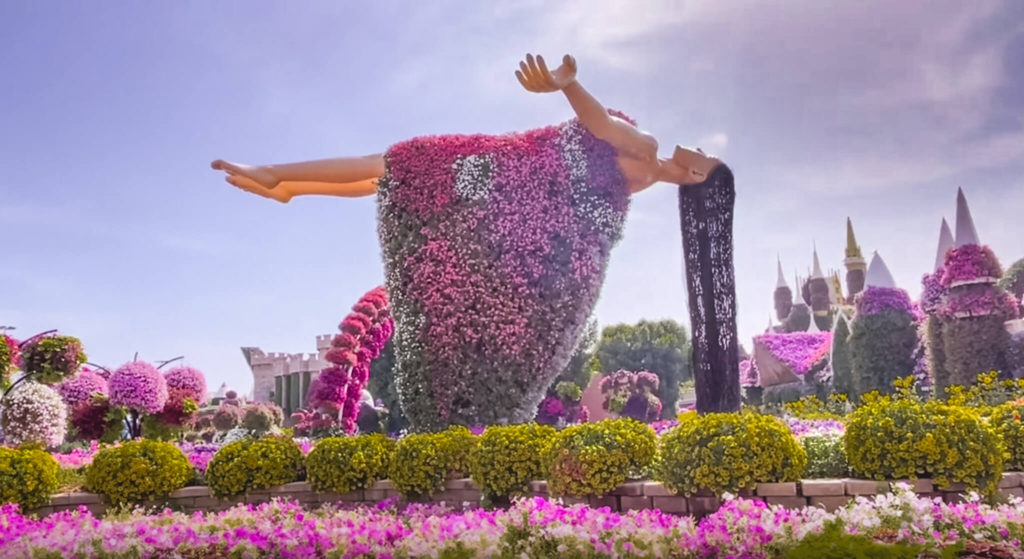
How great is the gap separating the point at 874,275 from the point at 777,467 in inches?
1211

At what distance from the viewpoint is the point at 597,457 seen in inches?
229

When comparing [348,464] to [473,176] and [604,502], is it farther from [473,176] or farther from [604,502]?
[473,176]

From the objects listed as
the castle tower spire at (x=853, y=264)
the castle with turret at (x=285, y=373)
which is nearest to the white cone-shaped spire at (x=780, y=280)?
the castle tower spire at (x=853, y=264)

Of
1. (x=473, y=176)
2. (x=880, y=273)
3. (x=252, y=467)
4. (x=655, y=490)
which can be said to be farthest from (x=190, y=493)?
(x=880, y=273)

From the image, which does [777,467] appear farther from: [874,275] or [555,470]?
[874,275]

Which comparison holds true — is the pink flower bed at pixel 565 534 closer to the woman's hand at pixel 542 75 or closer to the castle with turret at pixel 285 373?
the woman's hand at pixel 542 75

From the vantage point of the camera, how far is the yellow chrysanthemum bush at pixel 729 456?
5348 mm

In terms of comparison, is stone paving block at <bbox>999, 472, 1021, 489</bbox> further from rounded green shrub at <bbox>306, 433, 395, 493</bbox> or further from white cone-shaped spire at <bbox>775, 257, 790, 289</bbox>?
white cone-shaped spire at <bbox>775, 257, 790, 289</bbox>

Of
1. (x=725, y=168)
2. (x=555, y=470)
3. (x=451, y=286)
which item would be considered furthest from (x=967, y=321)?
(x=555, y=470)

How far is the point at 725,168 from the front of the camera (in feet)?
31.7

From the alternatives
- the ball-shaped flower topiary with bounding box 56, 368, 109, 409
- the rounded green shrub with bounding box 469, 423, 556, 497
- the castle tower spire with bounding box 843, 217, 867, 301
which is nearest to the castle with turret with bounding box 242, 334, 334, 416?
the ball-shaped flower topiary with bounding box 56, 368, 109, 409

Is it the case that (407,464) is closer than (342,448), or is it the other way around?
(407,464)

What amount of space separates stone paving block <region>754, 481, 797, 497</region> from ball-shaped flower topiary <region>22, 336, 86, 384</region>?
11.7 metres

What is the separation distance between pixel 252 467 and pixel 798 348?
23.6 metres
